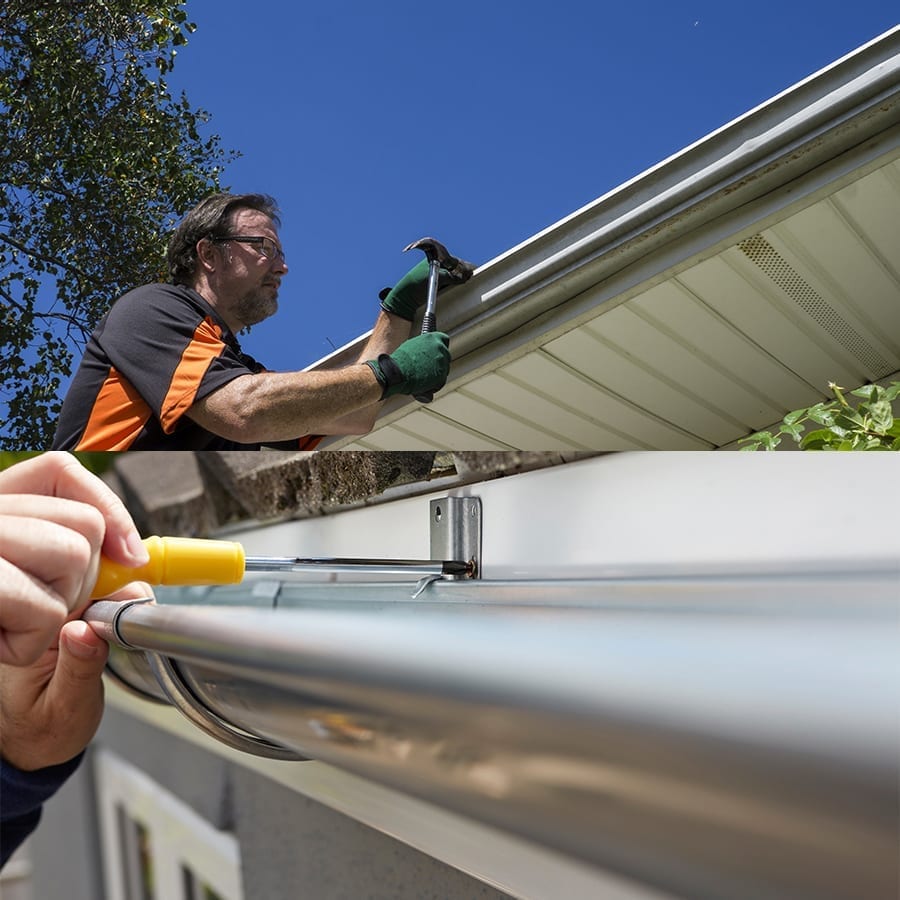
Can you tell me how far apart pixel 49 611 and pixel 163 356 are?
84 cm

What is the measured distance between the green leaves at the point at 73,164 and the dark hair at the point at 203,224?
1991mm

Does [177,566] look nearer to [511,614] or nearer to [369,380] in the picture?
[511,614]

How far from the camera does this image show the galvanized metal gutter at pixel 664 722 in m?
0.07

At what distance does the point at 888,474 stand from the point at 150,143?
3.56 m

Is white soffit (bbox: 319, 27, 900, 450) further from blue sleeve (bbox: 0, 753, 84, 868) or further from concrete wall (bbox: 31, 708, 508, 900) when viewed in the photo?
blue sleeve (bbox: 0, 753, 84, 868)

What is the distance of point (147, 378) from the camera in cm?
104

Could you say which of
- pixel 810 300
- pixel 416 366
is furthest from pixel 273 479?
pixel 810 300

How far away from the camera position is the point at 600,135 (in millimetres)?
7250

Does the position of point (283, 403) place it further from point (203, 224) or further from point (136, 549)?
point (136, 549)

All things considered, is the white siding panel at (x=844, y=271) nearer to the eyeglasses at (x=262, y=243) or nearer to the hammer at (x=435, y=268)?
the hammer at (x=435, y=268)

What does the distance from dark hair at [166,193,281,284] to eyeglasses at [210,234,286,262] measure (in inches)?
0.4

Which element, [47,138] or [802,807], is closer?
[802,807]

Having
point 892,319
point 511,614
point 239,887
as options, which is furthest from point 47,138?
point 511,614

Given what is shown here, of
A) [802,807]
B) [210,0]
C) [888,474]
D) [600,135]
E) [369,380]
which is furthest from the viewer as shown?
[600,135]
